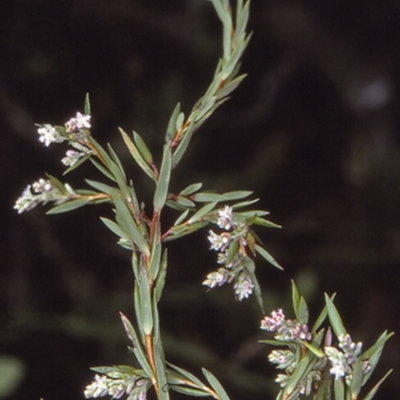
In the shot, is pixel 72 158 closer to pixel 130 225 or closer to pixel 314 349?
pixel 130 225

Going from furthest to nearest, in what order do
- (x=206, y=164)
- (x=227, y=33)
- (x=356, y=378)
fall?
(x=206, y=164), (x=227, y=33), (x=356, y=378)

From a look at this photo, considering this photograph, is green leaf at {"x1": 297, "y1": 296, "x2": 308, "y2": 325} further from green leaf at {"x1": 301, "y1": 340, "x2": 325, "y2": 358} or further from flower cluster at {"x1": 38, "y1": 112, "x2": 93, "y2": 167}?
flower cluster at {"x1": 38, "y1": 112, "x2": 93, "y2": 167}

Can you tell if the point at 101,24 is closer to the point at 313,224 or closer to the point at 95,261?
the point at 95,261

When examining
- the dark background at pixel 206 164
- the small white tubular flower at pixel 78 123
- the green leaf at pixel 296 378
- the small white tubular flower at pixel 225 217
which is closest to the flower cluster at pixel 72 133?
the small white tubular flower at pixel 78 123

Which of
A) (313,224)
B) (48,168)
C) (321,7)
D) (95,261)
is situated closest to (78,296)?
(95,261)

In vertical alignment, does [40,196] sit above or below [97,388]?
above

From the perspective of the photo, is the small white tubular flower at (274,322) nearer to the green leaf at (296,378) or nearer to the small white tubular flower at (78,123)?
the green leaf at (296,378)

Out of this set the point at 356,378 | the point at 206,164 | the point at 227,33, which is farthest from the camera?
the point at 206,164

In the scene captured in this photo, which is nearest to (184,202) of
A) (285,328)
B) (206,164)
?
(285,328)
